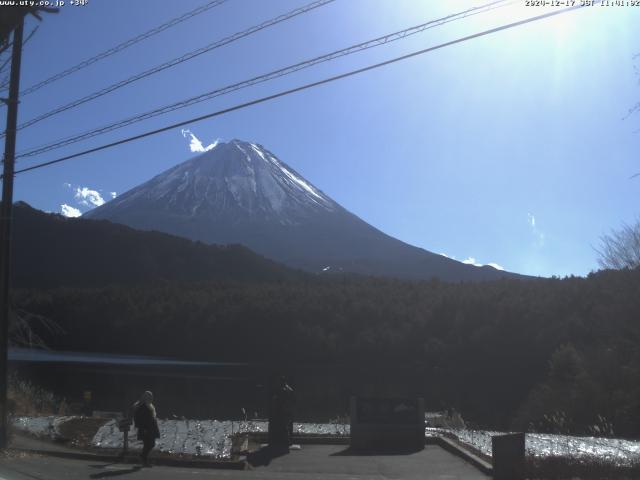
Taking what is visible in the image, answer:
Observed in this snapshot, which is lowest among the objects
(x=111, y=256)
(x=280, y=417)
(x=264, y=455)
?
(x=264, y=455)

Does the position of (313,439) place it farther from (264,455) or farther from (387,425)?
(264,455)

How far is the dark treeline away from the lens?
69.1 m

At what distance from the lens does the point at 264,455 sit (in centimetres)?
1460

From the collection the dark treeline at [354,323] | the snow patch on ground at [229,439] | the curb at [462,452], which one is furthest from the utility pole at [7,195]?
the dark treeline at [354,323]

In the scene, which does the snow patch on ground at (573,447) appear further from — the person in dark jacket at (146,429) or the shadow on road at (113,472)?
the shadow on road at (113,472)

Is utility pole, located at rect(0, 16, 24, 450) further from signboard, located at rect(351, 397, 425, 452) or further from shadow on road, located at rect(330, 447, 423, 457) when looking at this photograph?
signboard, located at rect(351, 397, 425, 452)

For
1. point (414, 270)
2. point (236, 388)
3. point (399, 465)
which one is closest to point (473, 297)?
point (236, 388)

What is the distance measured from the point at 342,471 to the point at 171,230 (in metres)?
177

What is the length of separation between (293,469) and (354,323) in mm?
78992

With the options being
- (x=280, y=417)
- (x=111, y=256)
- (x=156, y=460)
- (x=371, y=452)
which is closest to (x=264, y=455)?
(x=280, y=417)

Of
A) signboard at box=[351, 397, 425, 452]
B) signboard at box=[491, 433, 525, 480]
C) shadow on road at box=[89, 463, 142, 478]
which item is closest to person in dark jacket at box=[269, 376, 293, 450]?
signboard at box=[351, 397, 425, 452]

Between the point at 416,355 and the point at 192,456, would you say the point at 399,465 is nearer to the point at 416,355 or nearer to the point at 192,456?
the point at 192,456

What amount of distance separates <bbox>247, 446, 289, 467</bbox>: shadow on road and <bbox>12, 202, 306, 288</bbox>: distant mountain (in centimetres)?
9240

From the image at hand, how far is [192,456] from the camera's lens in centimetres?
1383
